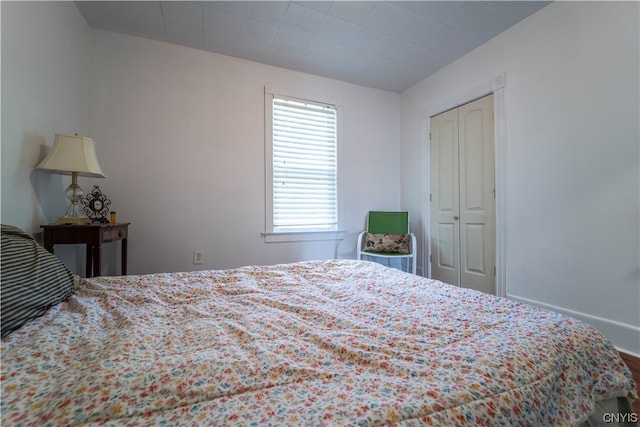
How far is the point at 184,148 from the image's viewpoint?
259 centimetres

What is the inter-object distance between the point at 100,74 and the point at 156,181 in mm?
982

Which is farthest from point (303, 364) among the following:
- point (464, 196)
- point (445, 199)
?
point (445, 199)

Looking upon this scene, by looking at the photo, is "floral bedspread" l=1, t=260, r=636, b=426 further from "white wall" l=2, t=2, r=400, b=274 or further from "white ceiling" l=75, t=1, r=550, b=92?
"white ceiling" l=75, t=1, r=550, b=92

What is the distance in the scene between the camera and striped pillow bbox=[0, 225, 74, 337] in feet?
2.54

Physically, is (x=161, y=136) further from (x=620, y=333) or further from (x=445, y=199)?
(x=620, y=333)

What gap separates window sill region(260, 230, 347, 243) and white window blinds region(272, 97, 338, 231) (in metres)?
0.06

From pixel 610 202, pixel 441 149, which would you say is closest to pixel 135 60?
pixel 441 149

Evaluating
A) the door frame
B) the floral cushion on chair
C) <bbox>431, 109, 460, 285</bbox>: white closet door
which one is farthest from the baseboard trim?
the floral cushion on chair

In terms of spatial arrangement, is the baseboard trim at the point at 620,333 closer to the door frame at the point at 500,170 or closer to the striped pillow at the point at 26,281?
the door frame at the point at 500,170

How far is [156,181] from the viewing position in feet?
8.22

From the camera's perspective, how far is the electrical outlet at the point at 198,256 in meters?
2.61

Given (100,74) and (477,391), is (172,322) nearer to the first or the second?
(477,391)

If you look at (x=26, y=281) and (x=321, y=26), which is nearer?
(x=26, y=281)

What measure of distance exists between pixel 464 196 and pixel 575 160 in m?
0.96
